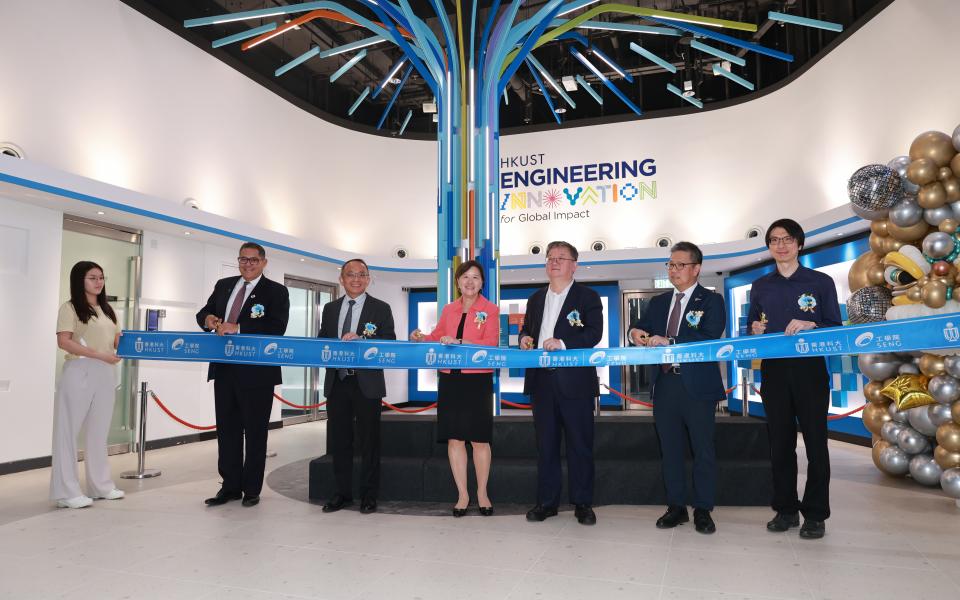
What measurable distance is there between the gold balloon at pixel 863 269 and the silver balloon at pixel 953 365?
0.83m

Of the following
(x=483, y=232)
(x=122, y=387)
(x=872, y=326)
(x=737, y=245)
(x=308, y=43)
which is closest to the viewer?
(x=872, y=326)

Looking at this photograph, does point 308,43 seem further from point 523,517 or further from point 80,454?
point 523,517

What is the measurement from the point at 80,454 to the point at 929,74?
9.91m

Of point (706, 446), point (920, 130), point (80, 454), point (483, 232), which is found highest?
point (920, 130)

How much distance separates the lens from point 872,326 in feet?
10.3

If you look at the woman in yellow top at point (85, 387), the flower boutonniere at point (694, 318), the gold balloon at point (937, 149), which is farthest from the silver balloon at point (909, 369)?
the woman in yellow top at point (85, 387)

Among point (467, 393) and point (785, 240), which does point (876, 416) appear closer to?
point (785, 240)

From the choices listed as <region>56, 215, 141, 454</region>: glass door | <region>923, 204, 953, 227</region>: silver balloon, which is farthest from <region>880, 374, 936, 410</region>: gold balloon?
<region>56, 215, 141, 454</region>: glass door

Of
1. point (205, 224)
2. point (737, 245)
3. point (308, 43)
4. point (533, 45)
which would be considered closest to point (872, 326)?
point (533, 45)

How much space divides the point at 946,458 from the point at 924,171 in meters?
2.05

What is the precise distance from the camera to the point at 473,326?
12.4ft

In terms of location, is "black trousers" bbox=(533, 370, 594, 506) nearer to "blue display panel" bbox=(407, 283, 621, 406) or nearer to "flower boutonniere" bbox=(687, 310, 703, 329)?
"flower boutonniere" bbox=(687, 310, 703, 329)

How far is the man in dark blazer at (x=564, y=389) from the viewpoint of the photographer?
3559 millimetres

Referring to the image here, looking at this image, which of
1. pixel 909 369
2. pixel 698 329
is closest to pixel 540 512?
pixel 698 329
